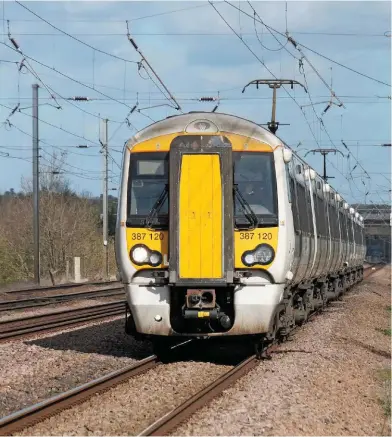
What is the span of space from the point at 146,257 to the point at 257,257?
1406mm

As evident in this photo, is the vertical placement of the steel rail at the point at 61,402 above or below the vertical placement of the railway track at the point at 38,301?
below

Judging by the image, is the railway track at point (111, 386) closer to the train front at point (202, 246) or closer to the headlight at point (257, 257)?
the train front at point (202, 246)

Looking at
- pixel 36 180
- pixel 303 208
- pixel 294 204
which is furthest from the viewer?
pixel 36 180

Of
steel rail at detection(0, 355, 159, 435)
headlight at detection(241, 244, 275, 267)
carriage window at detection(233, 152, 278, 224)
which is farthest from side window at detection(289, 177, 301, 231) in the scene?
steel rail at detection(0, 355, 159, 435)

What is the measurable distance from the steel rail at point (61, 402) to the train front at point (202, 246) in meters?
0.93

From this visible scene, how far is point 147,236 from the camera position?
10.5 metres

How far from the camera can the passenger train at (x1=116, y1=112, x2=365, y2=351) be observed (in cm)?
1023

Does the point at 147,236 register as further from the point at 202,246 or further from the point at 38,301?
the point at 38,301

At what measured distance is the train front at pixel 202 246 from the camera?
33.5 ft

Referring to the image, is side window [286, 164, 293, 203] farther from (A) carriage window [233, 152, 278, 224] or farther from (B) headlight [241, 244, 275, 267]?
(B) headlight [241, 244, 275, 267]

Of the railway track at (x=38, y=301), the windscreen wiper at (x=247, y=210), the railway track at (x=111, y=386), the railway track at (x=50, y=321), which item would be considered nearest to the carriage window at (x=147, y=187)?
the windscreen wiper at (x=247, y=210)

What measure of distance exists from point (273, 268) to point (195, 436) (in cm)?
386

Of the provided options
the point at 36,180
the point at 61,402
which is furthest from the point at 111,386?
the point at 36,180

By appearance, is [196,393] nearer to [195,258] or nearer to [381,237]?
[195,258]
